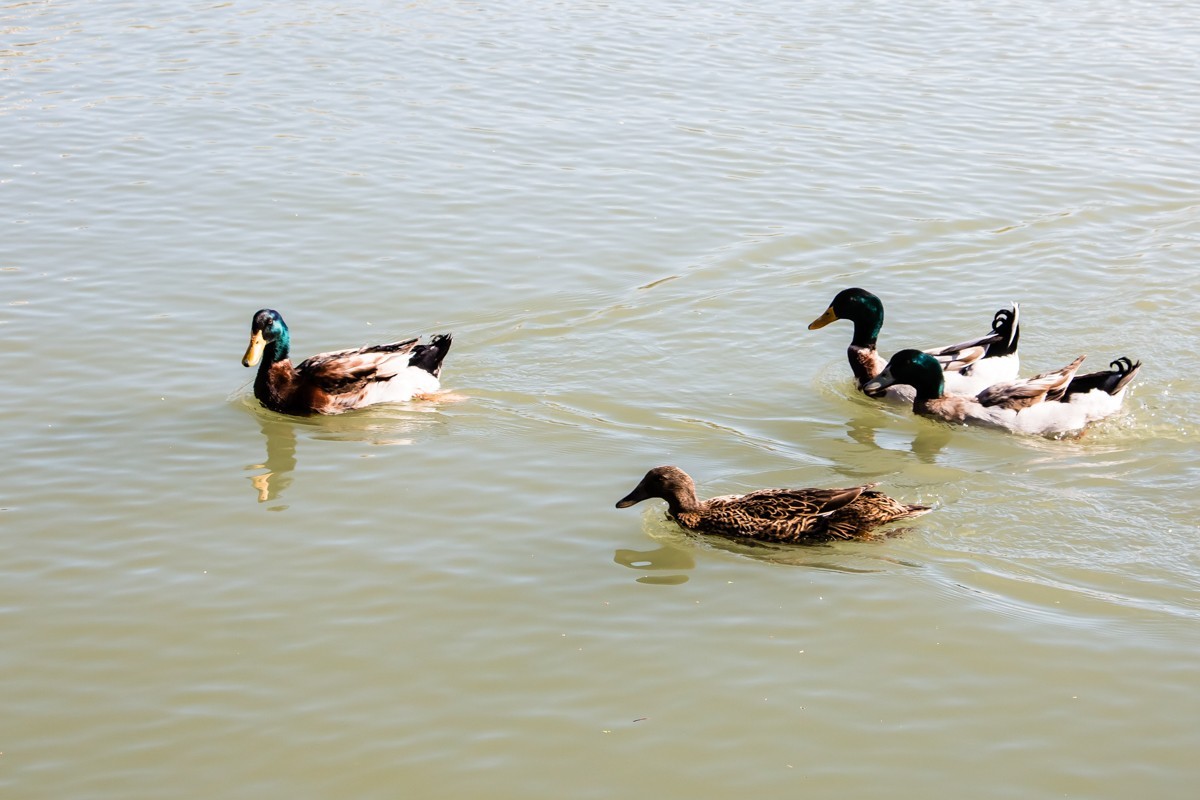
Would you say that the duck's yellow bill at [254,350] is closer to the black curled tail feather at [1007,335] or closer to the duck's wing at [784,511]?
the duck's wing at [784,511]

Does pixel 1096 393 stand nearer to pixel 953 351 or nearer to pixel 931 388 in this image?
pixel 931 388

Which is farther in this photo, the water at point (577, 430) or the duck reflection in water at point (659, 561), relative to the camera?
the duck reflection in water at point (659, 561)

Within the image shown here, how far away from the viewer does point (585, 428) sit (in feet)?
35.3

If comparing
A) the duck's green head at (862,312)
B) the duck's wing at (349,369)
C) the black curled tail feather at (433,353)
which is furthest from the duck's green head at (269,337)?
the duck's green head at (862,312)

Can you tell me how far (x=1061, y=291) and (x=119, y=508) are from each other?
29.0 ft

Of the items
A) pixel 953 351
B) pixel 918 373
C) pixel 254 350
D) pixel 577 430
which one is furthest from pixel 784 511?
pixel 254 350

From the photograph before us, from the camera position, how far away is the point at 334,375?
36.3 feet

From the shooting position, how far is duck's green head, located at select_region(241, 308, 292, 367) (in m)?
11.2

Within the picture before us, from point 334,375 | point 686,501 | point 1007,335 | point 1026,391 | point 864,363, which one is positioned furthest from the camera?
point 864,363

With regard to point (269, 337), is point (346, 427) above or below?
below

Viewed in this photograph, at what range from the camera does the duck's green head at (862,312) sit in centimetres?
1220

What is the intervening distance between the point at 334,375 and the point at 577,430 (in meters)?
1.97

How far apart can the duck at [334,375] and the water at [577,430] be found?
210mm

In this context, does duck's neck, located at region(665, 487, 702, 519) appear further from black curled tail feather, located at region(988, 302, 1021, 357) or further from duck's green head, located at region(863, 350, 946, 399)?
black curled tail feather, located at region(988, 302, 1021, 357)
